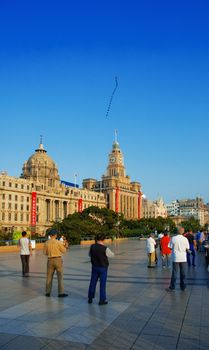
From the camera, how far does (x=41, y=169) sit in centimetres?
12938

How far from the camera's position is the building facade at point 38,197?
341 ft

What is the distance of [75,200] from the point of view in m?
129

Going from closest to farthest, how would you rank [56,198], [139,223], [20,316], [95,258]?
[20,316] → [95,258] → [139,223] → [56,198]

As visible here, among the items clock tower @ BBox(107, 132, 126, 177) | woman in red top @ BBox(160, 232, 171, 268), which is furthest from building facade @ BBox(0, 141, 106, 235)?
woman in red top @ BBox(160, 232, 171, 268)

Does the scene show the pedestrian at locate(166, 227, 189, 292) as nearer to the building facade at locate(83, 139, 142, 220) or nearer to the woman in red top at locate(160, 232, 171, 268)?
the woman in red top at locate(160, 232, 171, 268)

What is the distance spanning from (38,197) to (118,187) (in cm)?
4748

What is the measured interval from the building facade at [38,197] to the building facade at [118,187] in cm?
835

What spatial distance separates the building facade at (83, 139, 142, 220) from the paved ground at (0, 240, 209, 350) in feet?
451

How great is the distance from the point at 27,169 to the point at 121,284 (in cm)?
12256

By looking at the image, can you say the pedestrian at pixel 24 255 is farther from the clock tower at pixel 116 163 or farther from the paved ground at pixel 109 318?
the clock tower at pixel 116 163

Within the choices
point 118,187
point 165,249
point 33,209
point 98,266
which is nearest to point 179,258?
point 98,266

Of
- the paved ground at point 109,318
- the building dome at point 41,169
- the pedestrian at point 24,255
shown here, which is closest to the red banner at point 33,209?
the building dome at point 41,169

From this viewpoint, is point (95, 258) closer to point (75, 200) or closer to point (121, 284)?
point (121, 284)

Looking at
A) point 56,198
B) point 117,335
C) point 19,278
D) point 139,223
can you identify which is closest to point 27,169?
point 56,198
